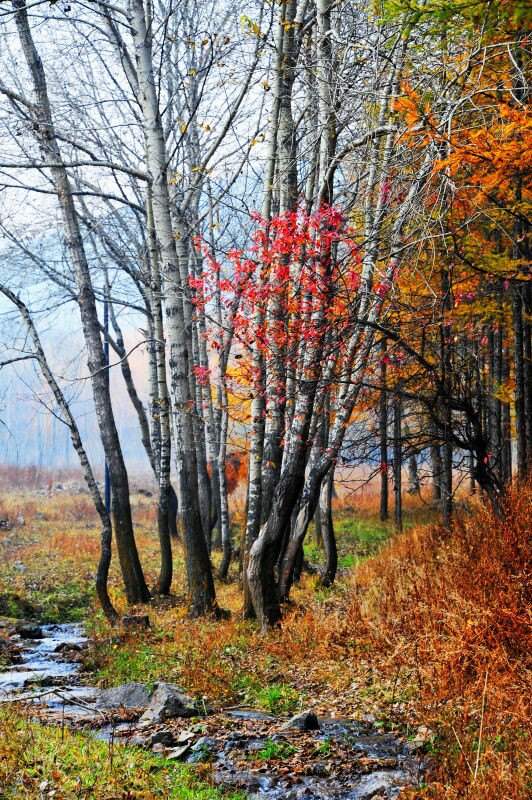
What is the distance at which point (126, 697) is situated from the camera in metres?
6.75

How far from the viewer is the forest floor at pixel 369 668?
4.29 meters

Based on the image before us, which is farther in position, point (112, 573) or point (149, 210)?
point (112, 573)

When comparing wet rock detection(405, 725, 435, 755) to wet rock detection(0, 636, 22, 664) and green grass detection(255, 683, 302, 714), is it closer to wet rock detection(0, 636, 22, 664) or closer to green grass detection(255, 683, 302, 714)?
green grass detection(255, 683, 302, 714)

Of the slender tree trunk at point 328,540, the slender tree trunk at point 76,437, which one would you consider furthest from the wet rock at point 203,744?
the slender tree trunk at point 328,540

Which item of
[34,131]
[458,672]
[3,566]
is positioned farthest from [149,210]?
[458,672]

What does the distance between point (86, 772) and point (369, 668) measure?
3270 mm

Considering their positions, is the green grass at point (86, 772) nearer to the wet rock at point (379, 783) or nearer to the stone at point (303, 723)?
the wet rock at point (379, 783)

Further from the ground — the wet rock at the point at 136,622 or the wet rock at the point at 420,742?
the wet rock at the point at 420,742

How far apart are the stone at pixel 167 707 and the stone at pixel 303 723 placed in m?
1.05

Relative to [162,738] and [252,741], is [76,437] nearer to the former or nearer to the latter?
[162,738]

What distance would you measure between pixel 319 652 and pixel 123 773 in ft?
11.5

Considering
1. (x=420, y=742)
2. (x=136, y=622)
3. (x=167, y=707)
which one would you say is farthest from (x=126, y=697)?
(x=136, y=622)

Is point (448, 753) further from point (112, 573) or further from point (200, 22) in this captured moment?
point (200, 22)

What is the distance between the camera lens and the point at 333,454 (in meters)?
9.87
